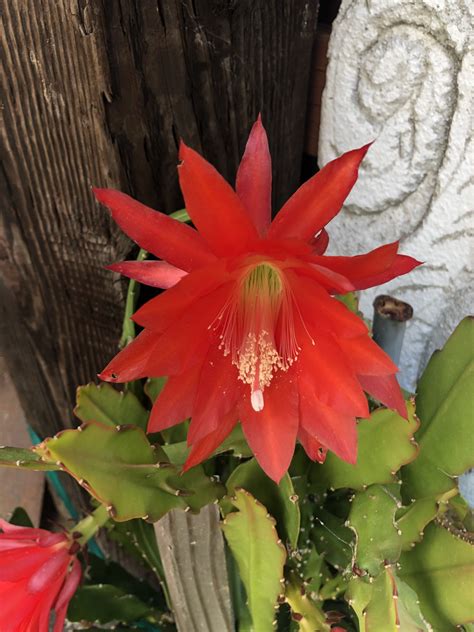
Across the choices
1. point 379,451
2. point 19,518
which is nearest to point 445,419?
point 379,451

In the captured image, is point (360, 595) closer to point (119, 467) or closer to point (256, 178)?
point (119, 467)

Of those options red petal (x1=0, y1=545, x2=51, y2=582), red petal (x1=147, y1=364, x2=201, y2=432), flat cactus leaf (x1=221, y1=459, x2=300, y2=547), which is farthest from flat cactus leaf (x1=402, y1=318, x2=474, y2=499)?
red petal (x1=0, y1=545, x2=51, y2=582)

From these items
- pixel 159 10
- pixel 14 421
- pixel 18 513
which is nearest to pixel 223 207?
pixel 159 10

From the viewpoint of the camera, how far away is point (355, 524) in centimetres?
54

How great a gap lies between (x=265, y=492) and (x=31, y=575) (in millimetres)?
214

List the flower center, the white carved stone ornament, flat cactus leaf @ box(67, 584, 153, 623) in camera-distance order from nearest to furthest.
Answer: the flower center → the white carved stone ornament → flat cactus leaf @ box(67, 584, 153, 623)

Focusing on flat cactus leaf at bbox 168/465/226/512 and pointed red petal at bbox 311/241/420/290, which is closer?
pointed red petal at bbox 311/241/420/290

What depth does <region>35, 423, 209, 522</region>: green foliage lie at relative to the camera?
0.48 m

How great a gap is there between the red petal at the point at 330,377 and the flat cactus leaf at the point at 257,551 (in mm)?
107

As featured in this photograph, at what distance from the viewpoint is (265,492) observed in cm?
57

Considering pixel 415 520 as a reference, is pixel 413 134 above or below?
above

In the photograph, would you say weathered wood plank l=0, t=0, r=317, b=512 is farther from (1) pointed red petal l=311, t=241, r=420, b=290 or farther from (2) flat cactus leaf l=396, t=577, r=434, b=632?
(2) flat cactus leaf l=396, t=577, r=434, b=632

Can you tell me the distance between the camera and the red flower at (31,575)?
0.52 meters

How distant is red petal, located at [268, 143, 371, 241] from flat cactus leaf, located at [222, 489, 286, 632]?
0.22 metres
